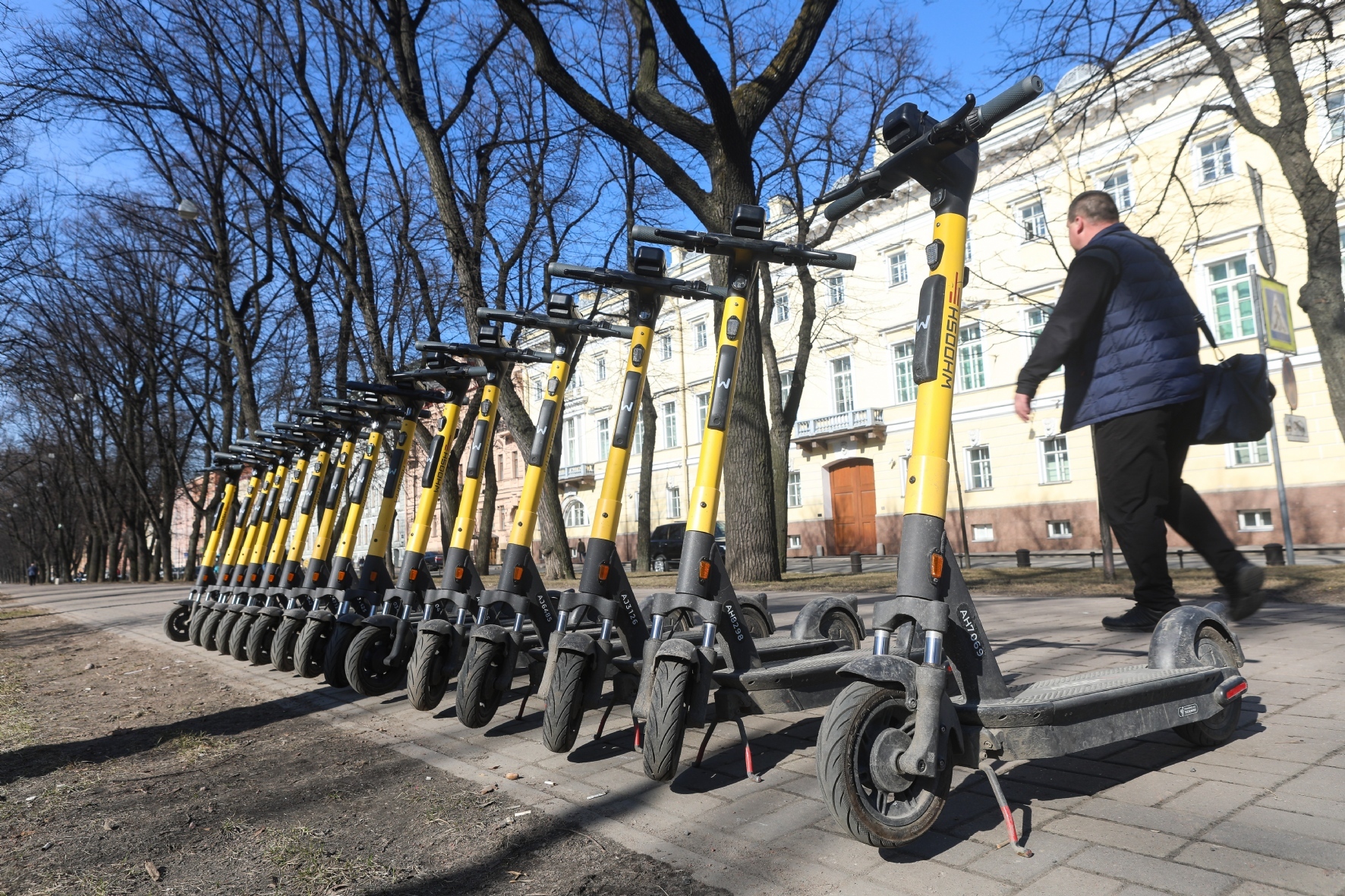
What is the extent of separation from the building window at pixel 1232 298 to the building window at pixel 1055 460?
5079 millimetres

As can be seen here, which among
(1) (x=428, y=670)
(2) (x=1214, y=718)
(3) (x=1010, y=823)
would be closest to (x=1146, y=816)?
(3) (x=1010, y=823)

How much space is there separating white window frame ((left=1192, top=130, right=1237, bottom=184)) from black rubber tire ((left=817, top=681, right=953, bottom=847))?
2422 cm

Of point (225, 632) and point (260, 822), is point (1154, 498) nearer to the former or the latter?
point (260, 822)

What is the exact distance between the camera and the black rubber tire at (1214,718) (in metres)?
3.28

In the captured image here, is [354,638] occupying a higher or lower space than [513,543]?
lower

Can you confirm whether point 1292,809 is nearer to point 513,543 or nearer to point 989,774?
point 989,774

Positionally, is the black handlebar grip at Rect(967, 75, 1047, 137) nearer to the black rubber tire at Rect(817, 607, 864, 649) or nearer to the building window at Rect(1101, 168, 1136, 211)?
the black rubber tire at Rect(817, 607, 864, 649)

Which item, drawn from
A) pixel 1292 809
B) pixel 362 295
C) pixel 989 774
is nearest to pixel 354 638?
pixel 989 774

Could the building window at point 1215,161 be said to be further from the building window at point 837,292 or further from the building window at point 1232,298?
the building window at point 837,292

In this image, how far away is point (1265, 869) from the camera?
2266 mm

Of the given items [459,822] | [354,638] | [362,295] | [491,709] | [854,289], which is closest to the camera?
[459,822]

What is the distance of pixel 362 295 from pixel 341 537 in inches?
386

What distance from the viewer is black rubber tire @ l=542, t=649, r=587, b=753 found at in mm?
3857

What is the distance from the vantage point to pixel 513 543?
202 inches
